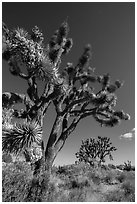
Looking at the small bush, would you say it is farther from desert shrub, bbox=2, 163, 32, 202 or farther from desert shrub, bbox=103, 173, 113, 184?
desert shrub, bbox=2, 163, 32, 202

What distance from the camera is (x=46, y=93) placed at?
8.17 metres

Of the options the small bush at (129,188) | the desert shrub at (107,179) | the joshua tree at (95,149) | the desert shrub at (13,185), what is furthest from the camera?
the joshua tree at (95,149)

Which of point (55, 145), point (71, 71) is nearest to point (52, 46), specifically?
point (71, 71)

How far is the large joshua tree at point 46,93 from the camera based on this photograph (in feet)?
19.2

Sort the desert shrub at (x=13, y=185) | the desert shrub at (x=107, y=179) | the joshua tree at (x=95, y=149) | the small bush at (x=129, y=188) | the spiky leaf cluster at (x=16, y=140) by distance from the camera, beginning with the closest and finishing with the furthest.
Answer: the desert shrub at (x=13, y=185) → the spiky leaf cluster at (x=16, y=140) → the small bush at (x=129, y=188) → the desert shrub at (x=107, y=179) → the joshua tree at (x=95, y=149)

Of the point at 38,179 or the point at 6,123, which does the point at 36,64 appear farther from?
the point at 38,179

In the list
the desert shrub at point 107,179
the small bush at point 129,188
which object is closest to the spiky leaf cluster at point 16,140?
the small bush at point 129,188

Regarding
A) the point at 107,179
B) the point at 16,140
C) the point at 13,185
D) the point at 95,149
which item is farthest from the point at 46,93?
the point at 95,149

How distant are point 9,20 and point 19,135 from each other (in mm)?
4841

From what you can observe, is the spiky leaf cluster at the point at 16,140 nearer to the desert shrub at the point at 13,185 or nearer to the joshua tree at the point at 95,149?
the desert shrub at the point at 13,185

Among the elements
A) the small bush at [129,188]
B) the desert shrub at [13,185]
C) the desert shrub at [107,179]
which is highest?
the desert shrub at [13,185]

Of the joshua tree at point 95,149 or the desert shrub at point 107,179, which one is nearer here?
the desert shrub at point 107,179

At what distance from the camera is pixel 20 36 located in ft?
19.3

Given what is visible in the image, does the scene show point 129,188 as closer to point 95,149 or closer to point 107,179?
point 107,179
